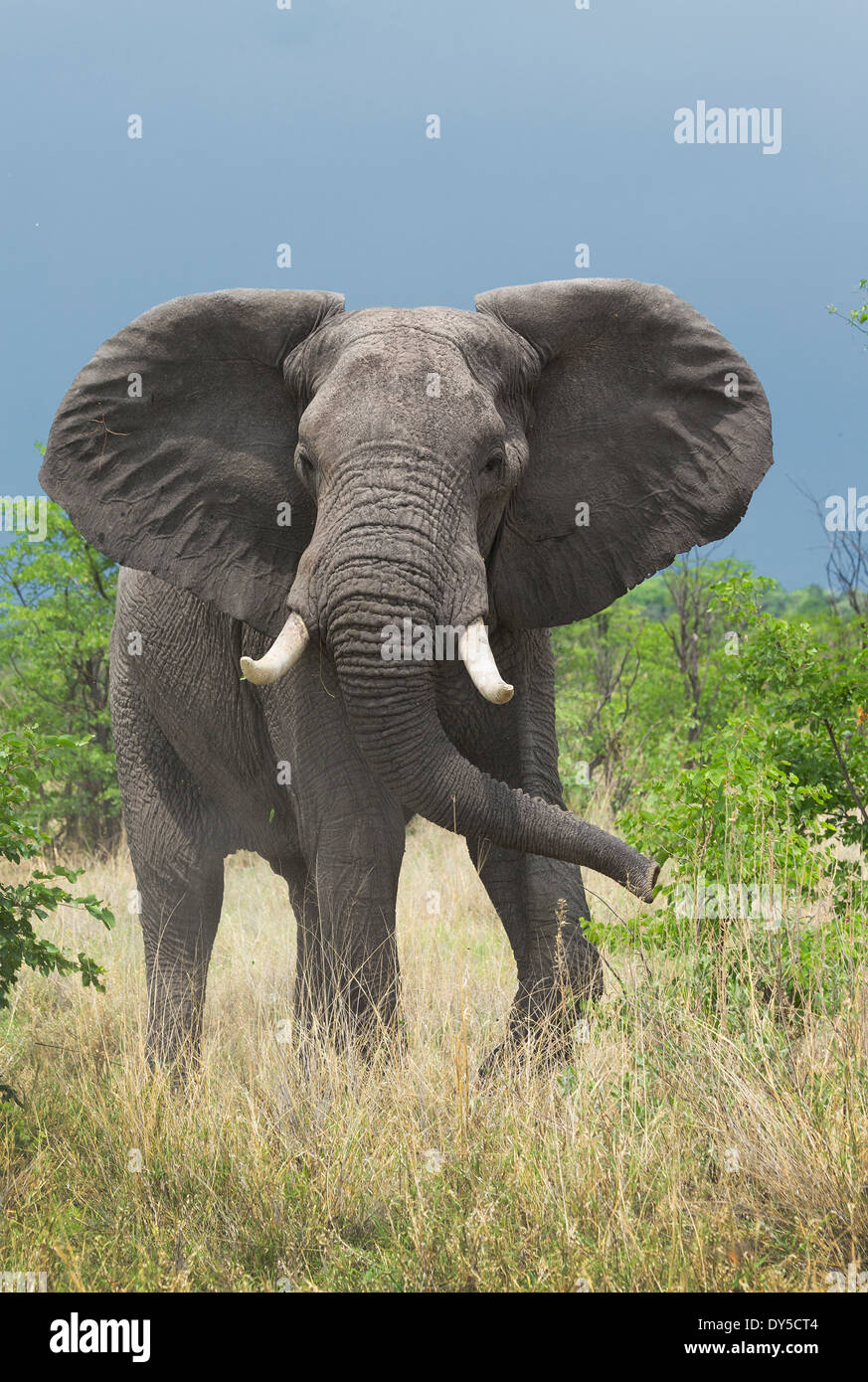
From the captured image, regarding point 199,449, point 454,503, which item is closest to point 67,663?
point 199,449

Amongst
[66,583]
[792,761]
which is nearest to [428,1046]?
[792,761]

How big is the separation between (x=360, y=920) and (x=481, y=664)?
56.6 inches

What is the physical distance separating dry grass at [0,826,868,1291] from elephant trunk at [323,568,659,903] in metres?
0.62

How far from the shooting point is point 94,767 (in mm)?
14352

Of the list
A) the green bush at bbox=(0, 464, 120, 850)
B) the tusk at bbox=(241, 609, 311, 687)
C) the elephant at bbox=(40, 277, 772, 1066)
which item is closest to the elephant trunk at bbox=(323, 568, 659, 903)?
the elephant at bbox=(40, 277, 772, 1066)

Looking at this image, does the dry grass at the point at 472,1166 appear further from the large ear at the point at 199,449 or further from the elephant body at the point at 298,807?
the large ear at the point at 199,449

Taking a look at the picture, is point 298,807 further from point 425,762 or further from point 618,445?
point 618,445

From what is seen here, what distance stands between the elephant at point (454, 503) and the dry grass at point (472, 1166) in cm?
42

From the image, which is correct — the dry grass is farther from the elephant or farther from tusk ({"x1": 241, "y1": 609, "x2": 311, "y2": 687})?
tusk ({"x1": 241, "y1": 609, "x2": 311, "y2": 687})

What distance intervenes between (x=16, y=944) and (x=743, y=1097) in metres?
2.98

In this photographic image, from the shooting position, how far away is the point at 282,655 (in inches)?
207

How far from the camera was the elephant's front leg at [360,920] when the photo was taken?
595 cm

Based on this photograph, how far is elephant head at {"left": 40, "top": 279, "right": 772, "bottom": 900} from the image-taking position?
5480 millimetres
